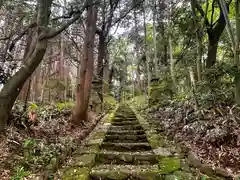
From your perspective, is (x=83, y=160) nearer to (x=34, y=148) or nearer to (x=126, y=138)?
(x=34, y=148)

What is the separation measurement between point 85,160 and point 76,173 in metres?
0.49

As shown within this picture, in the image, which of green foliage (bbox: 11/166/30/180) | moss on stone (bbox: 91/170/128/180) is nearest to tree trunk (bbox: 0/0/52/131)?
green foliage (bbox: 11/166/30/180)

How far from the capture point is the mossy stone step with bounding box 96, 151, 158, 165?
369 centimetres

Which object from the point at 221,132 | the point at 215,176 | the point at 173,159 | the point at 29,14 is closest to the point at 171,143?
the point at 173,159

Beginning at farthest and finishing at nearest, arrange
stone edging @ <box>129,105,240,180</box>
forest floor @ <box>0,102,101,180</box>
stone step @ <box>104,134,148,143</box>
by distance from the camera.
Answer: stone step @ <box>104,134,148,143</box>, forest floor @ <box>0,102,101,180</box>, stone edging @ <box>129,105,240,180</box>

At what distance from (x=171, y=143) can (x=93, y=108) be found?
4.91 m

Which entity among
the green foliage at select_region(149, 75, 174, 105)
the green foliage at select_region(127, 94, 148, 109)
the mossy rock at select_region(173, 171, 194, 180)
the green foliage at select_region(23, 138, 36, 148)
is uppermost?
the green foliage at select_region(149, 75, 174, 105)

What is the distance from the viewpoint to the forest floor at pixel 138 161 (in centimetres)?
291

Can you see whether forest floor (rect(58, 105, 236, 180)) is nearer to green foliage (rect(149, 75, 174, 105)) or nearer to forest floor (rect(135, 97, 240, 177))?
forest floor (rect(135, 97, 240, 177))

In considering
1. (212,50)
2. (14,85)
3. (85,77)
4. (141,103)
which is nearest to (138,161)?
(14,85)

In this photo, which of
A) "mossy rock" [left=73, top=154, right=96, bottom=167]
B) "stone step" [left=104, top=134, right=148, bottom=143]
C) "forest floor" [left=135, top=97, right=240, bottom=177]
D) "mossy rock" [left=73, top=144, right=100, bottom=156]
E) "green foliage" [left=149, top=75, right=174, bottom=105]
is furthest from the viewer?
"green foliage" [left=149, top=75, right=174, bottom=105]

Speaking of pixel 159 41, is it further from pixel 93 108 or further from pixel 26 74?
pixel 26 74

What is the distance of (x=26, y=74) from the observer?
3617mm

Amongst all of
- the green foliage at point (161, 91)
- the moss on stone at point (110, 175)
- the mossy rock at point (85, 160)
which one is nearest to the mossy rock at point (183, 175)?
the moss on stone at point (110, 175)
